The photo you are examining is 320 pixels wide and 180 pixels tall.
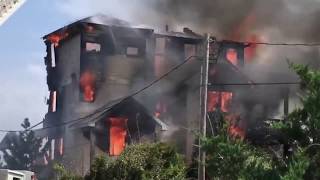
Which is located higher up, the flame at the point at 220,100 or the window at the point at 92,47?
the window at the point at 92,47

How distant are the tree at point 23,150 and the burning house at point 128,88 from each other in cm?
319

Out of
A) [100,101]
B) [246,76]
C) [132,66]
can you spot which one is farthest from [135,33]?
[246,76]

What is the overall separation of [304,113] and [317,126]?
46 cm

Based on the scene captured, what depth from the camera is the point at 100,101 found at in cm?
3672

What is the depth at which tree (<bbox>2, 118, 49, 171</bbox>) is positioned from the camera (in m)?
43.2

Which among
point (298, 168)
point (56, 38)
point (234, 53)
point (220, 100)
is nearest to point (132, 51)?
point (56, 38)

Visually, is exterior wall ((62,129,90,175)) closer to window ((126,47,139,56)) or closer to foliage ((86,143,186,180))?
window ((126,47,139,56))

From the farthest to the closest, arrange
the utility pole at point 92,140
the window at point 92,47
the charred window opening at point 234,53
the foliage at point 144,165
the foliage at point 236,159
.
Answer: the charred window opening at point 234,53 → the window at point 92,47 → the utility pole at point 92,140 → the foliage at point 144,165 → the foliage at point 236,159

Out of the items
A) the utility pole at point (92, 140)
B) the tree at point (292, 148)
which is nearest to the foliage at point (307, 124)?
the tree at point (292, 148)

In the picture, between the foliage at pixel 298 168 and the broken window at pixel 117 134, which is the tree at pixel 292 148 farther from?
the broken window at pixel 117 134

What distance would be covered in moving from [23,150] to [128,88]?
36.6 feet

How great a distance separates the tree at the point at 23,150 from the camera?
43188 millimetres

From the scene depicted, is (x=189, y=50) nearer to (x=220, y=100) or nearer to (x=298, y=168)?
(x=220, y=100)

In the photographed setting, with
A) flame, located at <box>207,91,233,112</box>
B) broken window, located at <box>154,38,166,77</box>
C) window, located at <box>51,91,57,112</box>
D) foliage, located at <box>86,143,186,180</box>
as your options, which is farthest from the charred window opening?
foliage, located at <box>86,143,186,180</box>
